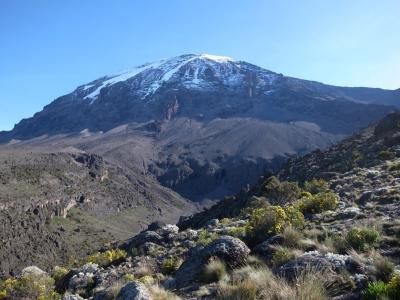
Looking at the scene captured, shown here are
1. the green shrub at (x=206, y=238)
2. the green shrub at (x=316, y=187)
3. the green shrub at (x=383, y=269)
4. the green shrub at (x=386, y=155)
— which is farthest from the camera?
the green shrub at (x=386, y=155)

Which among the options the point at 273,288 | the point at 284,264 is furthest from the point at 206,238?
the point at 273,288

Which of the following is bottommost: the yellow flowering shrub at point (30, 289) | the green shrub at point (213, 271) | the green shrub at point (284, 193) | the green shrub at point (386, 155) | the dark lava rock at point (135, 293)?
the yellow flowering shrub at point (30, 289)

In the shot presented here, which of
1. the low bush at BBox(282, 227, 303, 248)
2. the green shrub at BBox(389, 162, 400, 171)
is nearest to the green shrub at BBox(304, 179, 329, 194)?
the green shrub at BBox(389, 162, 400, 171)

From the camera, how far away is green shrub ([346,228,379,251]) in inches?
385

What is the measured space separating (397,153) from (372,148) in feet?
22.0

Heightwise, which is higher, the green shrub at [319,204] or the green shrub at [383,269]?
the green shrub at [383,269]

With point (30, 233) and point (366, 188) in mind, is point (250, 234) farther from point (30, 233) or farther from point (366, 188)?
point (30, 233)

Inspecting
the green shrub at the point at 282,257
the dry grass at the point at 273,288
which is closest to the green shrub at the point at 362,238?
the green shrub at the point at 282,257

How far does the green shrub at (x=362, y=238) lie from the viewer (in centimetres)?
978

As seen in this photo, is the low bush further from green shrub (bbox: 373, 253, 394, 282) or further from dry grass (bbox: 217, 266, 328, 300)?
green shrub (bbox: 373, 253, 394, 282)

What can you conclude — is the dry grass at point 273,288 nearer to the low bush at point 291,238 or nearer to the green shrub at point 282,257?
the green shrub at point 282,257

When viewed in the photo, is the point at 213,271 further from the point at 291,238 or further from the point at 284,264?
the point at 291,238

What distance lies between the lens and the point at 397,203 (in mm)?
14742

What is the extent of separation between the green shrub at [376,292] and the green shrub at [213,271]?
3.21 metres
